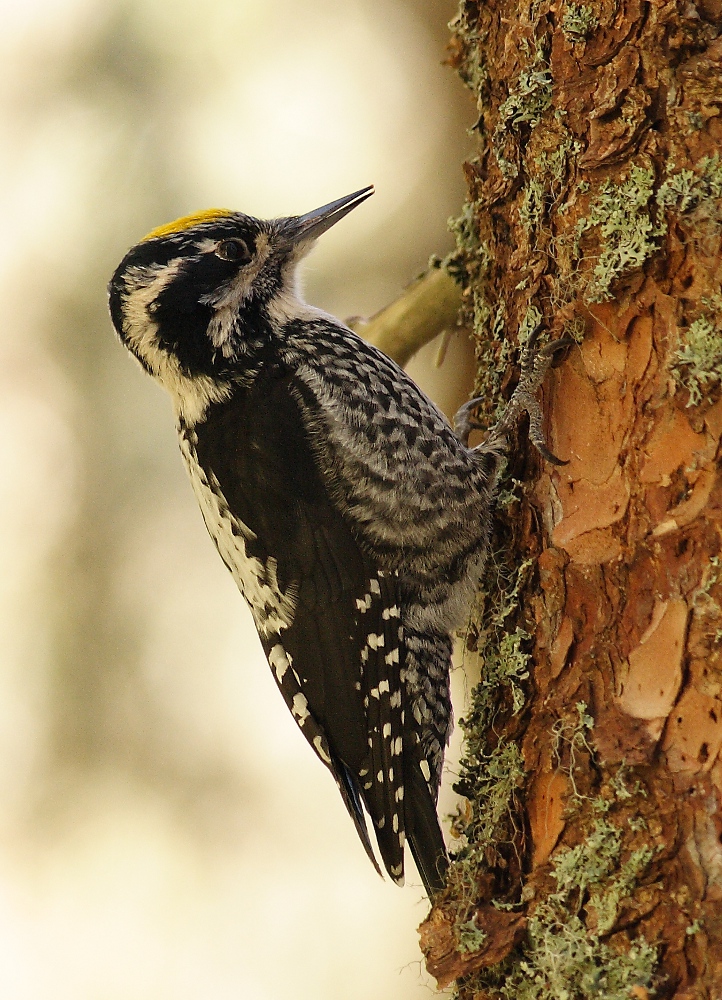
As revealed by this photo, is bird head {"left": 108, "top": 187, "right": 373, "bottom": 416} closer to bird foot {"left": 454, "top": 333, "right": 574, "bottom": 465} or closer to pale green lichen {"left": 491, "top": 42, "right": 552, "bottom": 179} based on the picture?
pale green lichen {"left": 491, "top": 42, "right": 552, "bottom": 179}

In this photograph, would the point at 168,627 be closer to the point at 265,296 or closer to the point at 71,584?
the point at 71,584

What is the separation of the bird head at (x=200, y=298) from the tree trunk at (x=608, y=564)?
0.77 metres

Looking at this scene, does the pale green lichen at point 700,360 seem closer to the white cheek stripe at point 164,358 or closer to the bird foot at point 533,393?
the bird foot at point 533,393

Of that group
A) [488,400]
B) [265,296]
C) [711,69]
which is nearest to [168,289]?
[265,296]

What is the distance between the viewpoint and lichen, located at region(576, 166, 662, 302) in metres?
1.94

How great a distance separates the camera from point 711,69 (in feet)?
6.20

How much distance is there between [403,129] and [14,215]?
2136 millimetres

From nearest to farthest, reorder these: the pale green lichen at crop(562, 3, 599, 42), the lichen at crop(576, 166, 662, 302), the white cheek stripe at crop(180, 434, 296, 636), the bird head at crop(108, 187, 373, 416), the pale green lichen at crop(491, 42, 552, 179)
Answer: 1. the lichen at crop(576, 166, 662, 302)
2. the pale green lichen at crop(562, 3, 599, 42)
3. the pale green lichen at crop(491, 42, 552, 179)
4. the white cheek stripe at crop(180, 434, 296, 636)
5. the bird head at crop(108, 187, 373, 416)

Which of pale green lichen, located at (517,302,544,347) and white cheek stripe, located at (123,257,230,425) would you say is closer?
pale green lichen, located at (517,302,544,347)

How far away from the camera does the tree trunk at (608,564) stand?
173 centimetres

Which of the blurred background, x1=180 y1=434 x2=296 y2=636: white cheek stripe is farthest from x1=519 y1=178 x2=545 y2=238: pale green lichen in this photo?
the blurred background

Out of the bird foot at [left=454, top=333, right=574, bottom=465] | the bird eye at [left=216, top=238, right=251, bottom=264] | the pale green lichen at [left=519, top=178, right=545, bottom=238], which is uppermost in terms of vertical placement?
the bird eye at [left=216, top=238, right=251, bottom=264]

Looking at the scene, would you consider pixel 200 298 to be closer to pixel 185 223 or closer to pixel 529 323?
pixel 185 223

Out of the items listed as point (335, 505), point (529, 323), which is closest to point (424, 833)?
point (335, 505)
